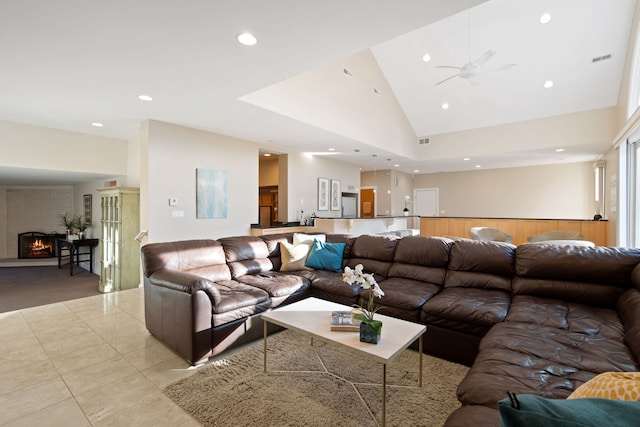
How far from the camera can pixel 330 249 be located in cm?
407

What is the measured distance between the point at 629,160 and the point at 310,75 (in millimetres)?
5199

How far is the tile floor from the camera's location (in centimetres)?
193

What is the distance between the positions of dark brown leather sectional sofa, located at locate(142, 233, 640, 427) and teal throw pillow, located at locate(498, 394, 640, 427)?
0.65 meters

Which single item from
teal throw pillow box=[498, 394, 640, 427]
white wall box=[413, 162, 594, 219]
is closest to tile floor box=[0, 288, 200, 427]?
teal throw pillow box=[498, 394, 640, 427]

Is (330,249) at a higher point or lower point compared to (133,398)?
higher

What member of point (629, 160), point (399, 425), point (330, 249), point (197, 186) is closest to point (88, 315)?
point (197, 186)

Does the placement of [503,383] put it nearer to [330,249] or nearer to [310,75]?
[330,249]

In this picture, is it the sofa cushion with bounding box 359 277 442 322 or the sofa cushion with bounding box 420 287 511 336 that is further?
the sofa cushion with bounding box 359 277 442 322

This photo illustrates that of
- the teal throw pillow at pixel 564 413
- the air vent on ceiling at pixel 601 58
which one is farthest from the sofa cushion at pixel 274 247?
the air vent on ceiling at pixel 601 58

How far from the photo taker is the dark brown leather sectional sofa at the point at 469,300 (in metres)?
1.63

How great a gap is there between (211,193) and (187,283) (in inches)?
129

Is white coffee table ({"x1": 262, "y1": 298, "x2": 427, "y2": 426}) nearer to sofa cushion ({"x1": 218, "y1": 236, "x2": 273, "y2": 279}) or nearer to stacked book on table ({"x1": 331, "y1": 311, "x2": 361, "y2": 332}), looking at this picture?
stacked book on table ({"x1": 331, "y1": 311, "x2": 361, "y2": 332})

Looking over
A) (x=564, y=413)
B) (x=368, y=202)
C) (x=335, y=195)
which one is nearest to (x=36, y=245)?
(x=335, y=195)

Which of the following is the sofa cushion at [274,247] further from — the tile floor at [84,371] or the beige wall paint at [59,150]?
the beige wall paint at [59,150]
